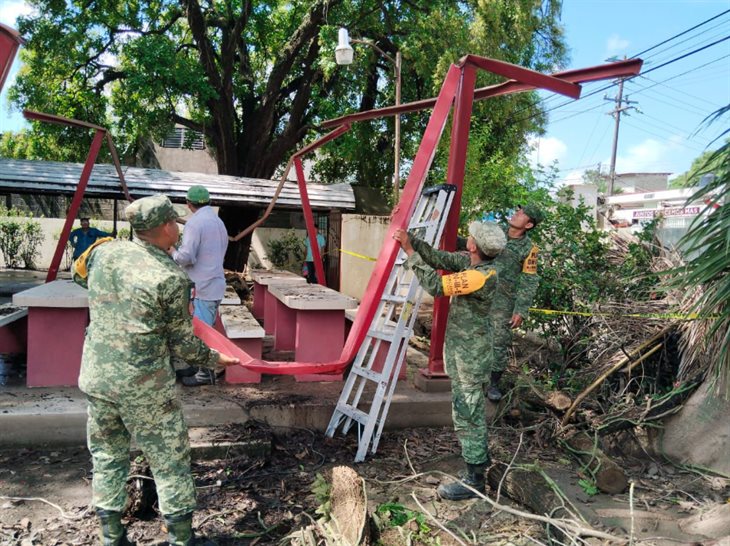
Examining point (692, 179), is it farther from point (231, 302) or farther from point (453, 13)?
point (453, 13)

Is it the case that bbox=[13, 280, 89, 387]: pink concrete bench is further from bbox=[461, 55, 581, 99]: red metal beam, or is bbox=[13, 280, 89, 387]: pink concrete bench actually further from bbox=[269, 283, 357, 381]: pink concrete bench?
bbox=[461, 55, 581, 99]: red metal beam

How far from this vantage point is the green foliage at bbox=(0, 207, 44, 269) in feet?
52.9

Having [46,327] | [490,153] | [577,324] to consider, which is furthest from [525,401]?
[490,153]

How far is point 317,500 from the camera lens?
3.31 m

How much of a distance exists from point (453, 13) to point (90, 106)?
823cm

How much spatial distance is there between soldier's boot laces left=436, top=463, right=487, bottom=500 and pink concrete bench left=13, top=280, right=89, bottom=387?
10.7ft

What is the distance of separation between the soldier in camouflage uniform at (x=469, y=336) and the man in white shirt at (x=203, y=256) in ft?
6.51

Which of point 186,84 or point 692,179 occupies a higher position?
point 186,84

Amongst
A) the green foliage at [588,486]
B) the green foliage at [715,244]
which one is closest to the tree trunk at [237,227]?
the green foliage at [588,486]

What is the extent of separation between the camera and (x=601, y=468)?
12.4 ft

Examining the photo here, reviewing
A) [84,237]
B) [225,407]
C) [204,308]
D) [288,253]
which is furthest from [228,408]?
[288,253]

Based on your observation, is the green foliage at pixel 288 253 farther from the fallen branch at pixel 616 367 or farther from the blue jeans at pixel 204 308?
the fallen branch at pixel 616 367

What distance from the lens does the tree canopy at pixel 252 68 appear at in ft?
36.6

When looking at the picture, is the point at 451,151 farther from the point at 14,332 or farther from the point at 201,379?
the point at 14,332
